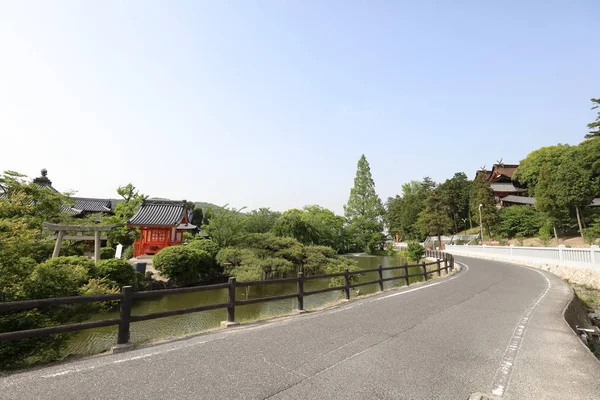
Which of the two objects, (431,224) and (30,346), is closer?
(30,346)

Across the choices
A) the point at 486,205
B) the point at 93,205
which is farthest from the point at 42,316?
the point at 486,205

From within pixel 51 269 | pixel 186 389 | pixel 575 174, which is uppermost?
pixel 575 174

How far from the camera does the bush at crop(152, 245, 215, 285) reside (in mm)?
18609

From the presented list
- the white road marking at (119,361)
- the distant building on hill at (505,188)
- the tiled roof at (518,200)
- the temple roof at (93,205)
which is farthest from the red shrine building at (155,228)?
the tiled roof at (518,200)

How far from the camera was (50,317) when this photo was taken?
6.65 m

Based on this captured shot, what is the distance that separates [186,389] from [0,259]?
6.20 m

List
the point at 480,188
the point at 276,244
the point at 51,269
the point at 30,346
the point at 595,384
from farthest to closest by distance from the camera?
the point at 480,188 < the point at 276,244 < the point at 51,269 < the point at 30,346 < the point at 595,384

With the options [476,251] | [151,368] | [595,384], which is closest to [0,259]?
[151,368]

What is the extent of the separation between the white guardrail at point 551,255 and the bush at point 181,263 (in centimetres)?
2034

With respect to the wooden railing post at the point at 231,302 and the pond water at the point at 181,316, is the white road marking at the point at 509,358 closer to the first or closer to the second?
the wooden railing post at the point at 231,302

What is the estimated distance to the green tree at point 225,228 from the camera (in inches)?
940

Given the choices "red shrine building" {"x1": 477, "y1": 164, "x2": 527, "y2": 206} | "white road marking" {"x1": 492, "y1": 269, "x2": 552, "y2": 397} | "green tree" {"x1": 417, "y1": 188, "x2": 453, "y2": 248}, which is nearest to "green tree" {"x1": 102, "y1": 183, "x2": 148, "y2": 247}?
"white road marking" {"x1": 492, "y1": 269, "x2": 552, "y2": 397}

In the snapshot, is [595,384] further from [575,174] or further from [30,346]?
[575,174]

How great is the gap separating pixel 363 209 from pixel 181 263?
43717 millimetres
